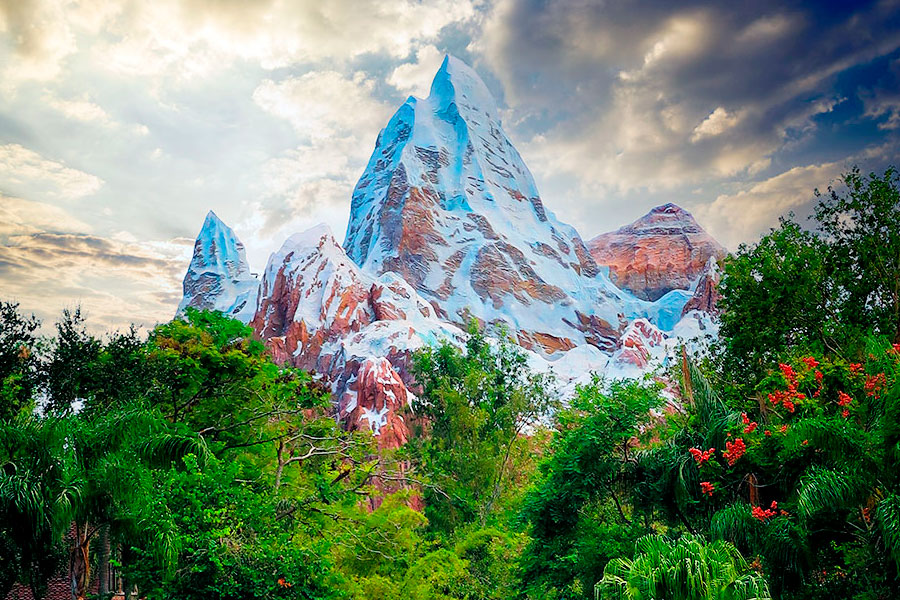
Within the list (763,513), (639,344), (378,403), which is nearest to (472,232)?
(639,344)

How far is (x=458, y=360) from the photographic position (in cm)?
2931

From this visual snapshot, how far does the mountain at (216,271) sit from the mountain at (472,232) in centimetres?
1998

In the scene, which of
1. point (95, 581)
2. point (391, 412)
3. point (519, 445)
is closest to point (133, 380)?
point (95, 581)

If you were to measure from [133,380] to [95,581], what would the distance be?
11.5 m

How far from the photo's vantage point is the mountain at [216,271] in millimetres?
85812

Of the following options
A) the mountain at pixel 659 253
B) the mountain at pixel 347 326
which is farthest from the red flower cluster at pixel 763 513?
the mountain at pixel 659 253

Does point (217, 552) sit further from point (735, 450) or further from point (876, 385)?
point (876, 385)

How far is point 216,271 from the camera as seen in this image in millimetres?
88875

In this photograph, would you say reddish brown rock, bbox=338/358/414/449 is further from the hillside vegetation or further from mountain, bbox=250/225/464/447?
the hillside vegetation

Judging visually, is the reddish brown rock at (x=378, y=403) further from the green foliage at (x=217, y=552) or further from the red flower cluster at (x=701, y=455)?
the red flower cluster at (x=701, y=455)

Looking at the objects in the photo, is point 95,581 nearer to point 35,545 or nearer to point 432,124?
point 35,545

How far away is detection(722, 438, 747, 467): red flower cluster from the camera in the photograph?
34.8ft

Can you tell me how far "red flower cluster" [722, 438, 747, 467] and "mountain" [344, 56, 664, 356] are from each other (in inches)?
1933

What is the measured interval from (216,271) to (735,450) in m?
86.5
